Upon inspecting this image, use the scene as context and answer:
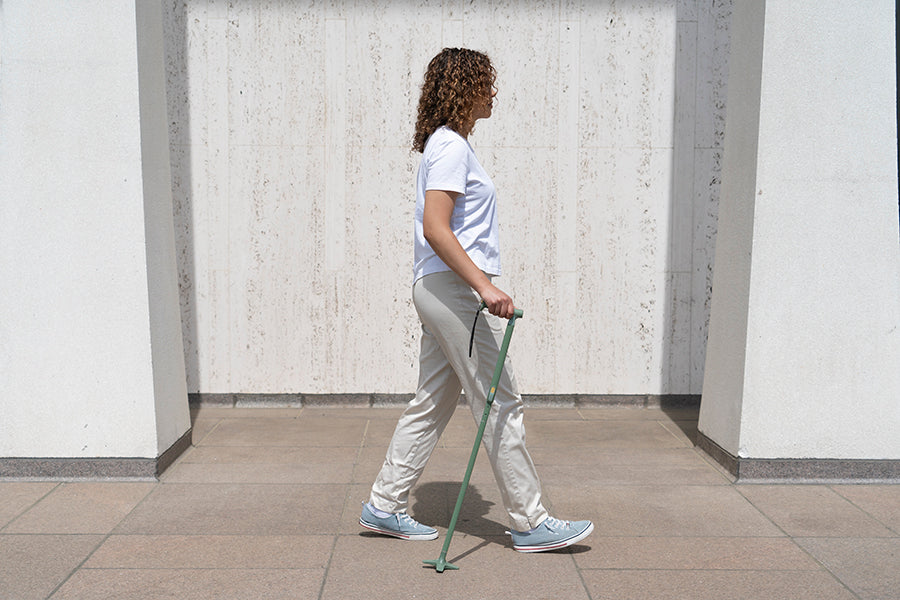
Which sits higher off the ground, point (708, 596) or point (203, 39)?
point (203, 39)

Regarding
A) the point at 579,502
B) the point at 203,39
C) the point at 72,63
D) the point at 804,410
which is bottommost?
the point at 579,502

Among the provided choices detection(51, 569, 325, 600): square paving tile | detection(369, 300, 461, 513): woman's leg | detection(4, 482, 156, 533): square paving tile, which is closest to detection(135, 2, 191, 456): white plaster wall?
detection(4, 482, 156, 533): square paving tile

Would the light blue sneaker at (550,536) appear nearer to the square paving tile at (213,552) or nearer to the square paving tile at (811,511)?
the square paving tile at (213,552)

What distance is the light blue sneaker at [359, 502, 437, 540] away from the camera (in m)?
3.96

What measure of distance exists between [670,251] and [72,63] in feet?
14.8

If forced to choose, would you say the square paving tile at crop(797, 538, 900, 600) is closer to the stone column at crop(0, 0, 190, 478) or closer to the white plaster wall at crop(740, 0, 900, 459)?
the white plaster wall at crop(740, 0, 900, 459)

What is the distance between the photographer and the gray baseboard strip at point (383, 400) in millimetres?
6840

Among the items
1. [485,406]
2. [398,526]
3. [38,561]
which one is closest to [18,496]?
[38,561]

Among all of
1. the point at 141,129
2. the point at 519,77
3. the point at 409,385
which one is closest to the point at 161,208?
the point at 141,129

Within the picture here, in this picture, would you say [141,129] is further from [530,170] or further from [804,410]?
[804,410]

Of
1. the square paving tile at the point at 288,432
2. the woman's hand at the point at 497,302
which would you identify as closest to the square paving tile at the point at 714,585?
the woman's hand at the point at 497,302

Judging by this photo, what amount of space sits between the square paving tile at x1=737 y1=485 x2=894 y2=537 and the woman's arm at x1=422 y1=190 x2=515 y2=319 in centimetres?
194

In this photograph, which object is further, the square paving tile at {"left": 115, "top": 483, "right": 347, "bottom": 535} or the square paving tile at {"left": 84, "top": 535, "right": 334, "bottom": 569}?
the square paving tile at {"left": 115, "top": 483, "right": 347, "bottom": 535}

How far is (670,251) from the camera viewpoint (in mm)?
6777
